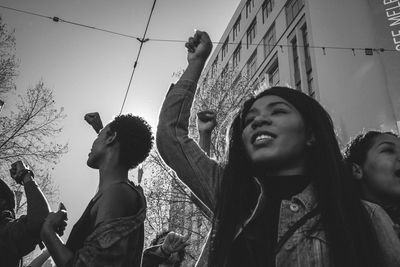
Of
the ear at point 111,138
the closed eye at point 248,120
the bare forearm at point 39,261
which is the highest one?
the ear at point 111,138

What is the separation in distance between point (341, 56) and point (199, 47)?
1377 centimetres

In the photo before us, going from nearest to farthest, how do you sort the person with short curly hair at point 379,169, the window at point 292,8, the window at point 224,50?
1. the person with short curly hair at point 379,169
2. the window at point 292,8
3. the window at point 224,50

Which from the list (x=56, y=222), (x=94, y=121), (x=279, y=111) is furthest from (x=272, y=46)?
(x=279, y=111)

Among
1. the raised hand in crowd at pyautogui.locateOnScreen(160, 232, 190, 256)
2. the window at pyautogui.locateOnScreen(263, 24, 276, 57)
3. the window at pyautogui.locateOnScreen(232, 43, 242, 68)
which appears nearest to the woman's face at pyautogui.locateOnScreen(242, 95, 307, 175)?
the raised hand in crowd at pyautogui.locateOnScreen(160, 232, 190, 256)

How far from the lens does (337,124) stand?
13.1 m

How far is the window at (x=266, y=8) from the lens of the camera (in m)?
21.3

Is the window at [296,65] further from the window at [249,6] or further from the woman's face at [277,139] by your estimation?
the woman's face at [277,139]

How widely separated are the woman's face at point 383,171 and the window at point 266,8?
20.9 m

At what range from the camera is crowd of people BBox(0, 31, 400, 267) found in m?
1.14

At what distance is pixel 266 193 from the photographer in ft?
4.51

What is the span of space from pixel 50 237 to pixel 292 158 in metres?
1.55

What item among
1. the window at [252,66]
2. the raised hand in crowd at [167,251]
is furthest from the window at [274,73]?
the raised hand in crowd at [167,251]

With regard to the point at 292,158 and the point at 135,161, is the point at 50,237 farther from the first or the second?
the point at 292,158

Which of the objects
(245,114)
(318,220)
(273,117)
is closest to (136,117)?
(245,114)
